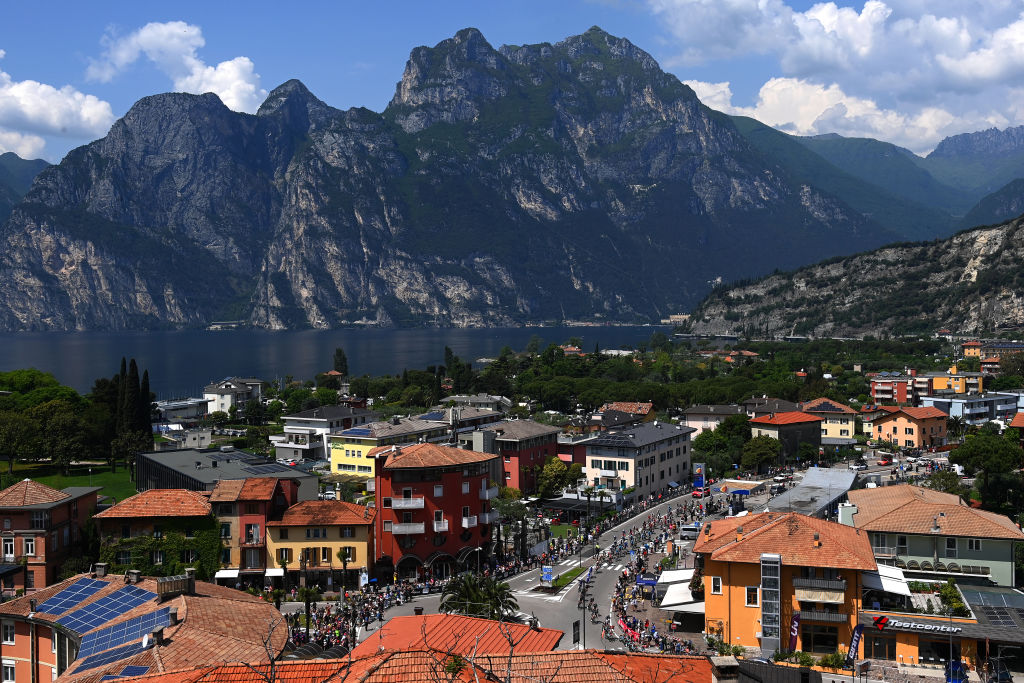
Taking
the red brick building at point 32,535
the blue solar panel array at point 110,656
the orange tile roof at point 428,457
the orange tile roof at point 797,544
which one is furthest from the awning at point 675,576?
the red brick building at point 32,535

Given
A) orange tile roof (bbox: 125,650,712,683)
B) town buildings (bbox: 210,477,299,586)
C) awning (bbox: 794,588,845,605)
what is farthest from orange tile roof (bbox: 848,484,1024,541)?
town buildings (bbox: 210,477,299,586)

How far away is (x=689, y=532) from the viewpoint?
5431 centimetres

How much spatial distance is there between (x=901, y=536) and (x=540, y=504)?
30.9 meters

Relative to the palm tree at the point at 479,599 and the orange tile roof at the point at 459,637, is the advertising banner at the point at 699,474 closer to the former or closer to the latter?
the palm tree at the point at 479,599

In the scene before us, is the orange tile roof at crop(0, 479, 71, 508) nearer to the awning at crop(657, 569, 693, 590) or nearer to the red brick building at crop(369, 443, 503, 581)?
the red brick building at crop(369, 443, 503, 581)

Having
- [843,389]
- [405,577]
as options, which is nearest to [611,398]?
[843,389]

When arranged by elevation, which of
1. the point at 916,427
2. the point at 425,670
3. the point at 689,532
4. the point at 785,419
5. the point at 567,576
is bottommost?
the point at 567,576

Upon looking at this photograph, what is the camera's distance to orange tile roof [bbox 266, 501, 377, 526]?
157ft

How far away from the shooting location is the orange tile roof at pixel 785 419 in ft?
288

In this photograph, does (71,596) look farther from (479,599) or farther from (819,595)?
(819,595)

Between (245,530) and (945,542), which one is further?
(245,530)

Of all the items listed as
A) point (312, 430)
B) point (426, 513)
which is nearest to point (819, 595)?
point (426, 513)

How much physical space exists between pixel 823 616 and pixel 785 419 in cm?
5541

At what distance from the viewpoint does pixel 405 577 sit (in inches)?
1921
